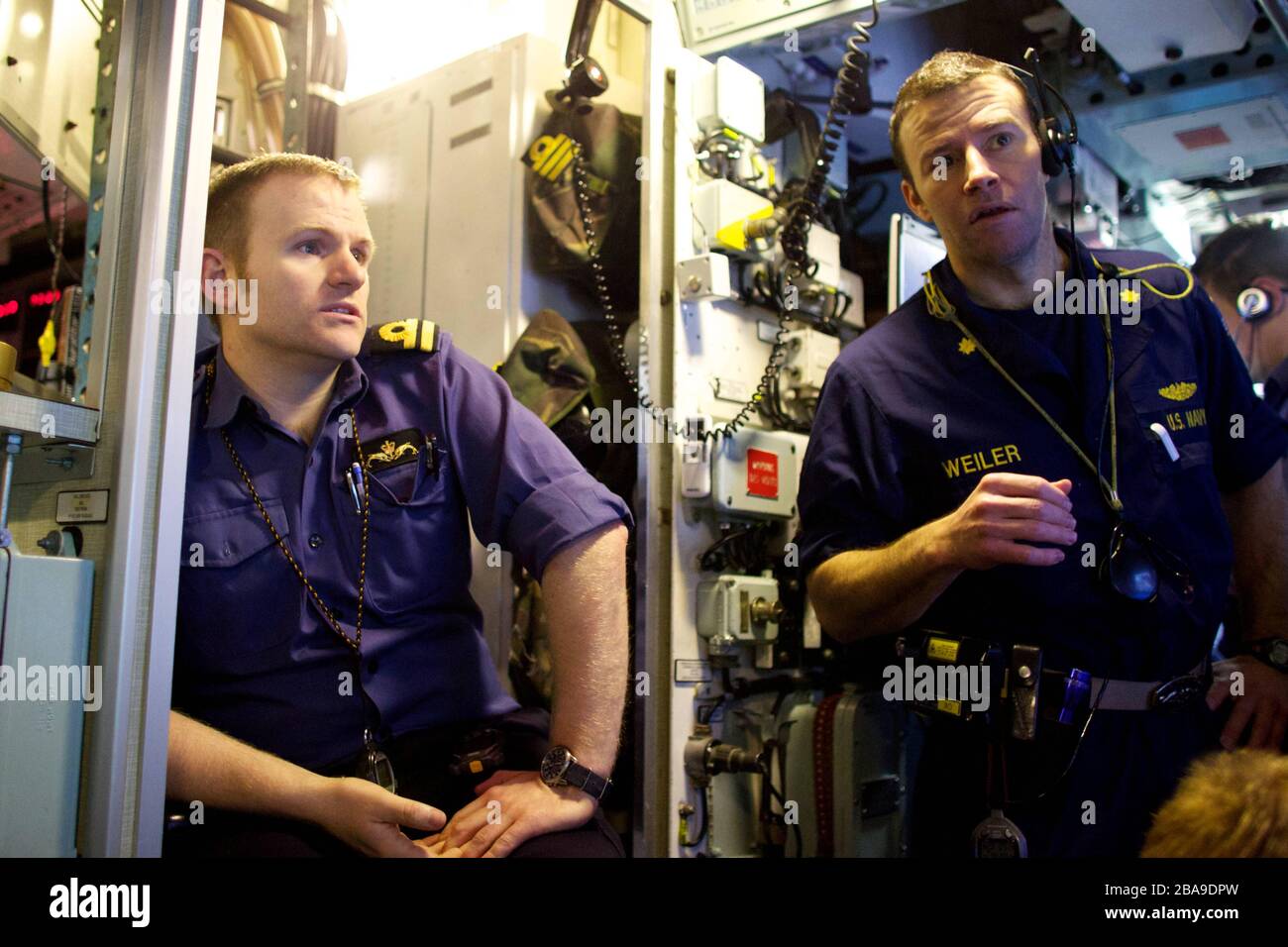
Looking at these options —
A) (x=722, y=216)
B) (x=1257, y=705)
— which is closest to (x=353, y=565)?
(x=722, y=216)

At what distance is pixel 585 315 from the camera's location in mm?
3424

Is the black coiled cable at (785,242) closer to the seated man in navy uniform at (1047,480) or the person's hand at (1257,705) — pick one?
the seated man in navy uniform at (1047,480)

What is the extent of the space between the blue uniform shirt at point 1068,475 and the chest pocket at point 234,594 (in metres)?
1.28

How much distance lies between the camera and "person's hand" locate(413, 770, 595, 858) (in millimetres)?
1910

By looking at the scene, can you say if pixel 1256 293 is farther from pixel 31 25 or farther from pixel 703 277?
pixel 31 25

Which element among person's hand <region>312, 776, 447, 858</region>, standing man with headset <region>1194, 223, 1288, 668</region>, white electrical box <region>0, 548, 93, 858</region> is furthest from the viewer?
standing man with headset <region>1194, 223, 1288, 668</region>

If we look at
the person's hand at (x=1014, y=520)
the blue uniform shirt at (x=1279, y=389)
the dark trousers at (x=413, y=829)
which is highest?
the blue uniform shirt at (x=1279, y=389)

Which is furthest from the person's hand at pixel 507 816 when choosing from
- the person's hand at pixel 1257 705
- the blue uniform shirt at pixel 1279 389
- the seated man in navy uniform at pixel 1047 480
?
the blue uniform shirt at pixel 1279 389

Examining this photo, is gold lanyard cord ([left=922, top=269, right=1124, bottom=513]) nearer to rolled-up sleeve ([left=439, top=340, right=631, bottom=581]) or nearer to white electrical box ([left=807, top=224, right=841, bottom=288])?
white electrical box ([left=807, top=224, right=841, bottom=288])

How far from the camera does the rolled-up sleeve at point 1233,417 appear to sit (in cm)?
257

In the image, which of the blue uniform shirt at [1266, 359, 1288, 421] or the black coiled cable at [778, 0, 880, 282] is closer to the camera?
the black coiled cable at [778, 0, 880, 282]

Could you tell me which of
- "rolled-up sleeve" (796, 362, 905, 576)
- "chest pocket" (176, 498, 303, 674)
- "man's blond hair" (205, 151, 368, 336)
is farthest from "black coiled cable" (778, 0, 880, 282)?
"chest pocket" (176, 498, 303, 674)
